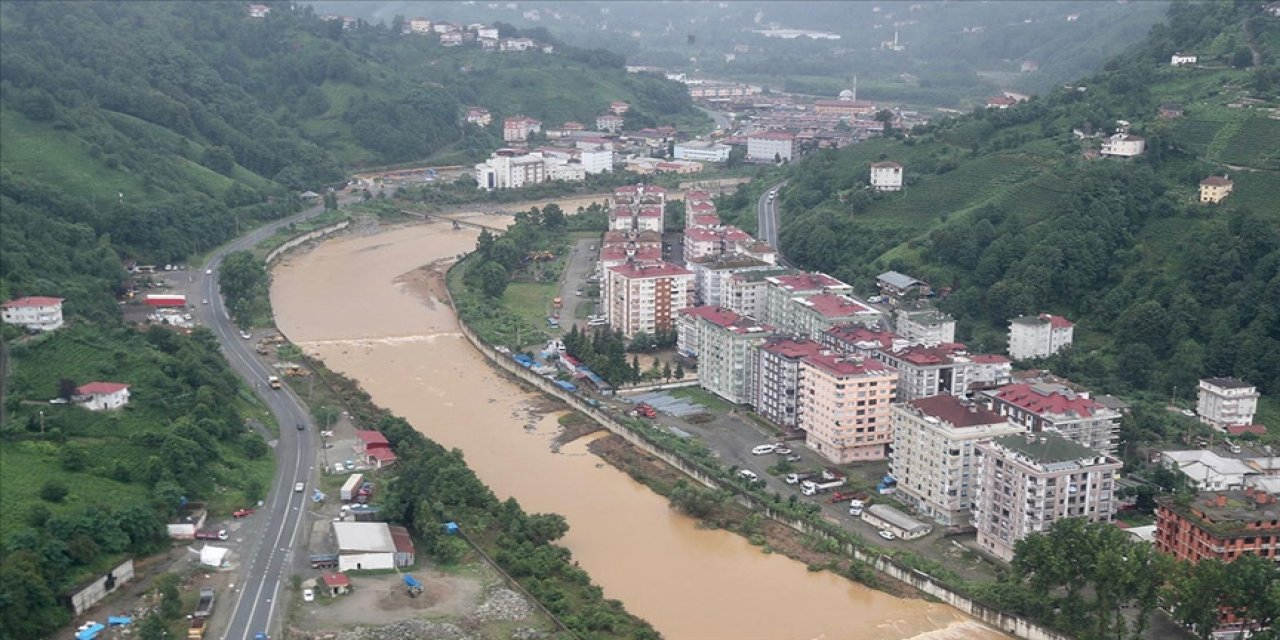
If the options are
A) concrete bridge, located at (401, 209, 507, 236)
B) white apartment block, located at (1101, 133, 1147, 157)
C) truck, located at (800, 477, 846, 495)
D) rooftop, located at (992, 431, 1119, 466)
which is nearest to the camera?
rooftop, located at (992, 431, 1119, 466)

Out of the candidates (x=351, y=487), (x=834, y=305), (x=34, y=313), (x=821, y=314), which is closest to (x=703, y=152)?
(x=834, y=305)

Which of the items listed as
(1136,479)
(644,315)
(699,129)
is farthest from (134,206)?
(699,129)

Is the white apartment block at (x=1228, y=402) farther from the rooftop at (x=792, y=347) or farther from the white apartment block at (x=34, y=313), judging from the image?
the white apartment block at (x=34, y=313)

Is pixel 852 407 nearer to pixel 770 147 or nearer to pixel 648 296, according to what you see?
pixel 648 296

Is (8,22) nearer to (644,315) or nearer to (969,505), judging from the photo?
(644,315)

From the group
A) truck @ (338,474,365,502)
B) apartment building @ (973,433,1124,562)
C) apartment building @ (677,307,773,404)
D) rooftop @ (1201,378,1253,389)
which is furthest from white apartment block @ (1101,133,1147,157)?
truck @ (338,474,365,502)

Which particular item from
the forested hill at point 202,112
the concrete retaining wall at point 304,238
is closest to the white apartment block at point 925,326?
the forested hill at point 202,112

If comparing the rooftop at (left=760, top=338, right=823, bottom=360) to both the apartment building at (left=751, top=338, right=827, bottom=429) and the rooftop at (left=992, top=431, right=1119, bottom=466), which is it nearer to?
the apartment building at (left=751, top=338, right=827, bottom=429)
